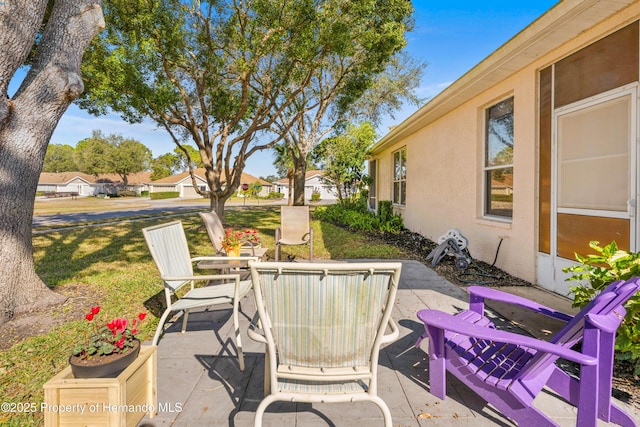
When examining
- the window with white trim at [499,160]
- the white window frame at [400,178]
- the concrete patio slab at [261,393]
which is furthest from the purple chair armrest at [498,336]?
the white window frame at [400,178]

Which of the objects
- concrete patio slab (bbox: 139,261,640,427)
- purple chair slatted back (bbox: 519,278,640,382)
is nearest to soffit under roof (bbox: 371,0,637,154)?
purple chair slatted back (bbox: 519,278,640,382)

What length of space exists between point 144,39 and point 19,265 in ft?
20.8

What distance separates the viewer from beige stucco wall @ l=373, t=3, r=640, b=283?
449cm

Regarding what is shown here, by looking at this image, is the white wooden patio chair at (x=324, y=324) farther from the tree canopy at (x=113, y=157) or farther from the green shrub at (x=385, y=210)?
the tree canopy at (x=113, y=157)

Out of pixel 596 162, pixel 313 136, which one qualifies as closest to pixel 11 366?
pixel 596 162

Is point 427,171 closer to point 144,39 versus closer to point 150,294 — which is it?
point 150,294

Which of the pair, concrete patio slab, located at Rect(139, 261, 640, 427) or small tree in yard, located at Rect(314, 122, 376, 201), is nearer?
concrete patio slab, located at Rect(139, 261, 640, 427)

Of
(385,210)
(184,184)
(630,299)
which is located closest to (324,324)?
(630,299)

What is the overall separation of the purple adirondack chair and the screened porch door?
189cm

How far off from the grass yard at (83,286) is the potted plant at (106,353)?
66cm

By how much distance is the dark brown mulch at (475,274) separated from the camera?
7.25 feet

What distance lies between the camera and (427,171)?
853 centimetres

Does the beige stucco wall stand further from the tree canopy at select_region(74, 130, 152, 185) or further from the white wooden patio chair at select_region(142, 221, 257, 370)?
the tree canopy at select_region(74, 130, 152, 185)

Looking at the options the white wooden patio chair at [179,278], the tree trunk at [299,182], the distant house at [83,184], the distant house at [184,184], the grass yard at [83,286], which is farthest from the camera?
the distant house at [83,184]
